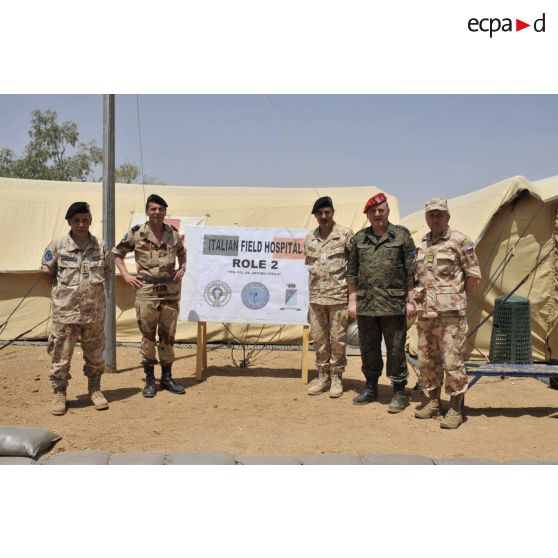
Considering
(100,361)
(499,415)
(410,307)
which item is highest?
(410,307)

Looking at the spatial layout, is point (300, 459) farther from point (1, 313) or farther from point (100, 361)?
point (1, 313)

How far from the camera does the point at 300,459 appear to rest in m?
3.82

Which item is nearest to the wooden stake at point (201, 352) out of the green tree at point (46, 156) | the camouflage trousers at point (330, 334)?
the camouflage trousers at point (330, 334)

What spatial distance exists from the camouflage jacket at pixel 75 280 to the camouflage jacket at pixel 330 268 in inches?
82.2

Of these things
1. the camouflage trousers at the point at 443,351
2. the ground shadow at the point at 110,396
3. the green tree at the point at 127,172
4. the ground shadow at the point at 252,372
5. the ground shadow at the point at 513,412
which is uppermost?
the green tree at the point at 127,172

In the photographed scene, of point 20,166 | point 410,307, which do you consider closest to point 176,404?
point 410,307

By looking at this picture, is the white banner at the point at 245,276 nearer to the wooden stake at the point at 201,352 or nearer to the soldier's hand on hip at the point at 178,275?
the wooden stake at the point at 201,352

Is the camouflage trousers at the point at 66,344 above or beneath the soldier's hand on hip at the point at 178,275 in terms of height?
beneath

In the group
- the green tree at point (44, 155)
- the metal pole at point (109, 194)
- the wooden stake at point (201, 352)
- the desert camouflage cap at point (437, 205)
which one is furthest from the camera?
the green tree at point (44, 155)

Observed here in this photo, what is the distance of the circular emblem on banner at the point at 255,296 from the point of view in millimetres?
6689

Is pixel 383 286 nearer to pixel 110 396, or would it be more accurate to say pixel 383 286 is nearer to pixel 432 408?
pixel 432 408

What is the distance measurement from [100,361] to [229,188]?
20.8ft

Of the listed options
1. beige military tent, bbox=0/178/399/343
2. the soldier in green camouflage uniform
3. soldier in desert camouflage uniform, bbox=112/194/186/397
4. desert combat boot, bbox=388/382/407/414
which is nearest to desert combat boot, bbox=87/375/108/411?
soldier in desert camouflage uniform, bbox=112/194/186/397

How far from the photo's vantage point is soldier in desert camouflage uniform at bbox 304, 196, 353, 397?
5715 millimetres
